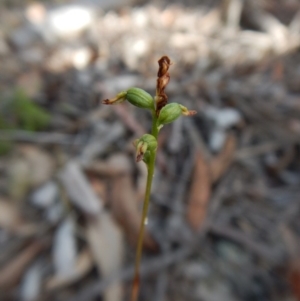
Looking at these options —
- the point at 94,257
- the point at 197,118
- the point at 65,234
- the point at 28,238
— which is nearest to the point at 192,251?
→ the point at 94,257

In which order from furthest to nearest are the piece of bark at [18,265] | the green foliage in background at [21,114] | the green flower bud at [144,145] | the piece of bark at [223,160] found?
1. the green foliage in background at [21,114]
2. the piece of bark at [223,160]
3. the piece of bark at [18,265]
4. the green flower bud at [144,145]

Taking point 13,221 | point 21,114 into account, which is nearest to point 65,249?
point 13,221

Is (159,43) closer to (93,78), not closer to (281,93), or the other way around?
(93,78)

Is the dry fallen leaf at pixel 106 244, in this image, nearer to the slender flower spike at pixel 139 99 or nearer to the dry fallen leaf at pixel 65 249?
the dry fallen leaf at pixel 65 249

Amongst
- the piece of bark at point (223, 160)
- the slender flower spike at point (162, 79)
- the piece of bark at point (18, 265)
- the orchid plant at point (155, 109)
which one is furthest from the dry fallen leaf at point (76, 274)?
the slender flower spike at point (162, 79)

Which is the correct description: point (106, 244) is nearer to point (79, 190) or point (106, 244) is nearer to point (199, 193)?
point (79, 190)

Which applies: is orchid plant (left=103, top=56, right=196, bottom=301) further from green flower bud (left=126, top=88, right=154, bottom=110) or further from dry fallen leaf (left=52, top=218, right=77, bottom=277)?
dry fallen leaf (left=52, top=218, right=77, bottom=277)
